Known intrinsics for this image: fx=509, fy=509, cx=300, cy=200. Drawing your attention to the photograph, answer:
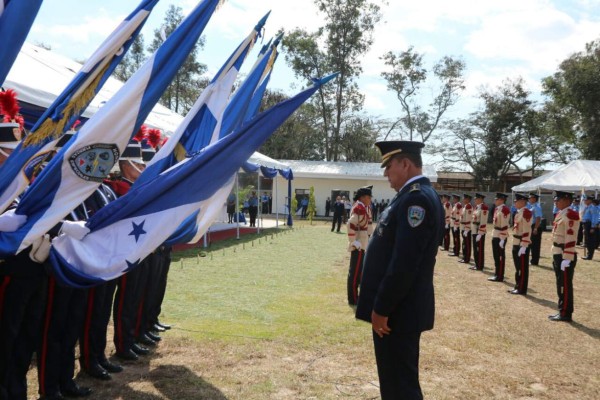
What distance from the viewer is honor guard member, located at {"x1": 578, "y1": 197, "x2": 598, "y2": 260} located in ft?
59.9

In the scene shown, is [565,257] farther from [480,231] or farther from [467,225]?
[467,225]

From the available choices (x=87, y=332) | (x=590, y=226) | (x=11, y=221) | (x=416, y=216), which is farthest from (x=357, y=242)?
(x=590, y=226)

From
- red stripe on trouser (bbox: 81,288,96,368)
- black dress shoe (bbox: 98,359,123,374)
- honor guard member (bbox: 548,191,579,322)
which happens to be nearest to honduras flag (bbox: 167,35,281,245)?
red stripe on trouser (bbox: 81,288,96,368)

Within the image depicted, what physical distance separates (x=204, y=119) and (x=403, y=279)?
2.82 m

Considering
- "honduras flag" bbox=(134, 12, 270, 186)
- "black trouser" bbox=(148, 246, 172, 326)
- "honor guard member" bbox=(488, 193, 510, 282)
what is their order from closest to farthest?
"honduras flag" bbox=(134, 12, 270, 186) → "black trouser" bbox=(148, 246, 172, 326) → "honor guard member" bbox=(488, 193, 510, 282)

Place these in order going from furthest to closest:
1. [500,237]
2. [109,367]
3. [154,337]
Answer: [500,237], [154,337], [109,367]

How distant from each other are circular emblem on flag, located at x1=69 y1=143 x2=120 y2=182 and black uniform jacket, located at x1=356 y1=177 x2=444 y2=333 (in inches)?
77.9

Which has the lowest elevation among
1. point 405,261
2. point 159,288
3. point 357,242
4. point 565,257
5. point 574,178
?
point 159,288

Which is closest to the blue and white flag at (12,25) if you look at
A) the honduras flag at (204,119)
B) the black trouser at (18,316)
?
the black trouser at (18,316)

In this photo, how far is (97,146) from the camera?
3.64 metres

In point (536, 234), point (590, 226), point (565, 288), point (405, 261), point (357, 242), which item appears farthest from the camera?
point (590, 226)

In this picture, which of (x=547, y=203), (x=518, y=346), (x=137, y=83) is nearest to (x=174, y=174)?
(x=137, y=83)

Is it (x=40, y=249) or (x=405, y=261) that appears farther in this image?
(x=40, y=249)

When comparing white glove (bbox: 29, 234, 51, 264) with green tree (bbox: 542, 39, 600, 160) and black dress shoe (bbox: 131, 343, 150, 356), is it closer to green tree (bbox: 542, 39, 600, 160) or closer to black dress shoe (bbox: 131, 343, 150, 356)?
black dress shoe (bbox: 131, 343, 150, 356)
